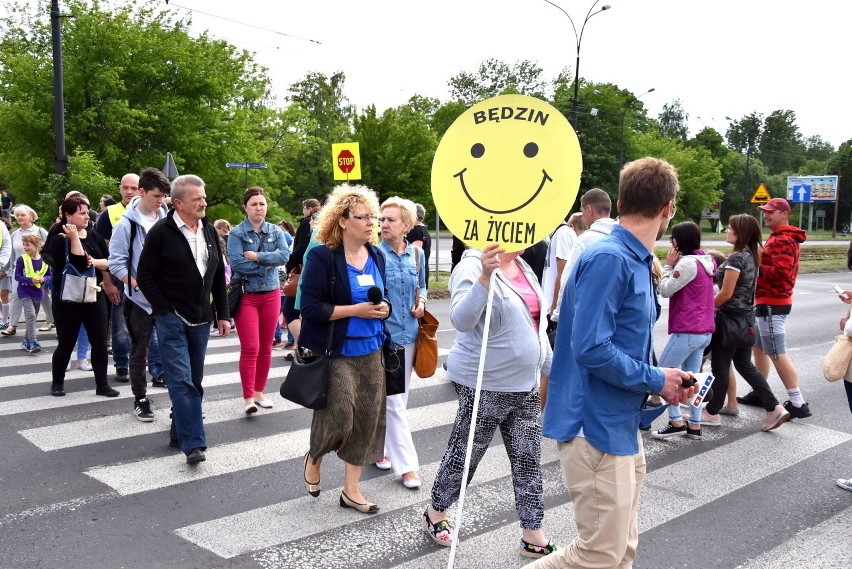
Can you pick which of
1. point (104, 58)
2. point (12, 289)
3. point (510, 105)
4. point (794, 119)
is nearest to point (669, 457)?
point (510, 105)

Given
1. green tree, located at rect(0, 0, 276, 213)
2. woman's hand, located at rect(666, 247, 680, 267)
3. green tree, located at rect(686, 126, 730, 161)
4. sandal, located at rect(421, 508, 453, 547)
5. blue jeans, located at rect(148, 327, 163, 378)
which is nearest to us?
sandal, located at rect(421, 508, 453, 547)

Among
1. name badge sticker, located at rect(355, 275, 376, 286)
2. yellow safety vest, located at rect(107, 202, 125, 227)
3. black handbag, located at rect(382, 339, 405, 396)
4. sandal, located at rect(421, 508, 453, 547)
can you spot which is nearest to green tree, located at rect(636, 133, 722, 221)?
yellow safety vest, located at rect(107, 202, 125, 227)

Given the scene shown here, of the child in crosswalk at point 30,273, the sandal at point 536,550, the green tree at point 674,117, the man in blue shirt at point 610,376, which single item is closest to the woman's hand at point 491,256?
the man in blue shirt at point 610,376

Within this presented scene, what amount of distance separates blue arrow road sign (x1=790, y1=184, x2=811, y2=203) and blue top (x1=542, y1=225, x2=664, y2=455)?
64.8 meters

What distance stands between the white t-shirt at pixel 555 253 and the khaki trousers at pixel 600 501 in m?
3.78

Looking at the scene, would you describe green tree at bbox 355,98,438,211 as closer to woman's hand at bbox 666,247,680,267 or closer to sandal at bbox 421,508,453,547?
woman's hand at bbox 666,247,680,267

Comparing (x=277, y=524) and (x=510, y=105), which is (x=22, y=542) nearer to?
(x=277, y=524)

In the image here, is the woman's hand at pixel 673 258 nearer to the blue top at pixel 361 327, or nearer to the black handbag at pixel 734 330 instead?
the black handbag at pixel 734 330

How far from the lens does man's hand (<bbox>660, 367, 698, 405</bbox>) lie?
103 inches

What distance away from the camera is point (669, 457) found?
18.5 feet

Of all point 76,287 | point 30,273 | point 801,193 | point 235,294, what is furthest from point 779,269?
point 801,193

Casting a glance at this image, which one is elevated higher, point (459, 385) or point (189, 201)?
point (189, 201)

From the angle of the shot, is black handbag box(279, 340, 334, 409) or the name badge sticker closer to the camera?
black handbag box(279, 340, 334, 409)

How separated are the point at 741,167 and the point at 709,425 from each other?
98380 millimetres
